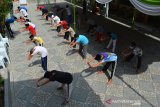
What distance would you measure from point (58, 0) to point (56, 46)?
57.0ft

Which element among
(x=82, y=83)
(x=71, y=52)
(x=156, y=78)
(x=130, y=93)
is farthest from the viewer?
(x=71, y=52)

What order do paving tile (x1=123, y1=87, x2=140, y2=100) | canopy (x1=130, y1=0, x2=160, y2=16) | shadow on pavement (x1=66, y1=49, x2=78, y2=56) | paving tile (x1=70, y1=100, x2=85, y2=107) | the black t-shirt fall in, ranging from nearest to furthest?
the black t-shirt < canopy (x1=130, y1=0, x2=160, y2=16) < paving tile (x1=70, y1=100, x2=85, y2=107) < paving tile (x1=123, y1=87, x2=140, y2=100) < shadow on pavement (x1=66, y1=49, x2=78, y2=56)

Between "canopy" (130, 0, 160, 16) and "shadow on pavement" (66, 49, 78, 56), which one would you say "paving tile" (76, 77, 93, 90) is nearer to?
"shadow on pavement" (66, 49, 78, 56)

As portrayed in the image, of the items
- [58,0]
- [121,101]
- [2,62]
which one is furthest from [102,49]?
[58,0]

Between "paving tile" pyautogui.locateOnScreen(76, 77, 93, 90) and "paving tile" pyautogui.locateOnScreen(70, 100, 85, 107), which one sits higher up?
"paving tile" pyautogui.locateOnScreen(76, 77, 93, 90)

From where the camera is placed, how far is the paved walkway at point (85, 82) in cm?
888

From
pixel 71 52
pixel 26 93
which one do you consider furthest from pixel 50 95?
pixel 71 52

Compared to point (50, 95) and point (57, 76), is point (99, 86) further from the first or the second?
point (57, 76)

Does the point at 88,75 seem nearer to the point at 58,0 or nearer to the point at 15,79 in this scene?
the point at 15,79

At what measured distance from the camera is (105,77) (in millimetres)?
10562

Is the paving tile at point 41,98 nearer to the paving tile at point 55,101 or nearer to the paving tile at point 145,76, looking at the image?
the paving tile at point 55,101

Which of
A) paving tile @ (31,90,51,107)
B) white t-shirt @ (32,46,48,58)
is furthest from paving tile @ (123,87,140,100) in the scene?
white t-shirt @ (32,46,48,58)

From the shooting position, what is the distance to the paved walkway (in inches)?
349

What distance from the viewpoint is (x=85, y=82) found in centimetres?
1014
